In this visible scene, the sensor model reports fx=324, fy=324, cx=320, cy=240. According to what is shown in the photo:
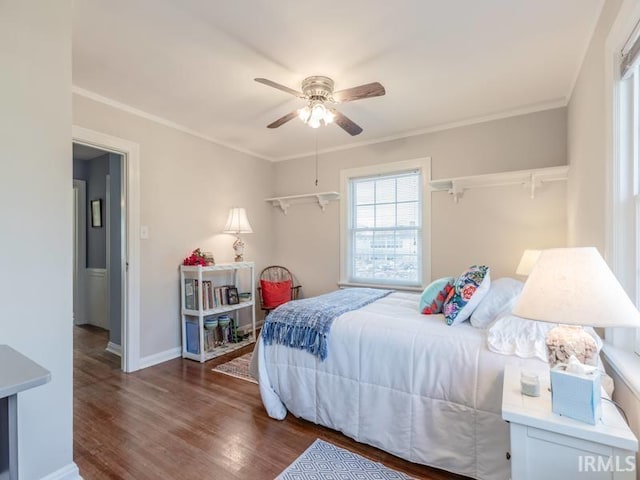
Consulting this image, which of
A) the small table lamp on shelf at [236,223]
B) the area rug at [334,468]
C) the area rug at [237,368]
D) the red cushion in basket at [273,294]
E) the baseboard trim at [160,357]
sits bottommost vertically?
the area rug at [237,368]

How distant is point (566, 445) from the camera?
1037mm

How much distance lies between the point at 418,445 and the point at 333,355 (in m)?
0.67

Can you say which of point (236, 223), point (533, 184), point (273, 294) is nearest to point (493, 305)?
point (533, 184)

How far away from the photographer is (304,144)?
4.22 m

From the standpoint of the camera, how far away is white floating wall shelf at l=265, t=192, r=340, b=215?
431cm

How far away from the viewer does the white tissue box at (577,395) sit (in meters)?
1.03

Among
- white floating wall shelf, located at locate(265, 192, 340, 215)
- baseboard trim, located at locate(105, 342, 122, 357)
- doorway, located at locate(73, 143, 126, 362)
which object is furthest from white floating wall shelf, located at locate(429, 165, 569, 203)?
doorway, located at locate(73, 143, 126, 362)

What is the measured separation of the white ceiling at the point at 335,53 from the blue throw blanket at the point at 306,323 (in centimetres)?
175

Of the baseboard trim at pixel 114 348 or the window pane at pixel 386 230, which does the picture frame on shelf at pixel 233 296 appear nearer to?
the baseboard trim at pixel 114 348

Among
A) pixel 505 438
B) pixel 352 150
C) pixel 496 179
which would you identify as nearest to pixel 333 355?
pixel 505 438

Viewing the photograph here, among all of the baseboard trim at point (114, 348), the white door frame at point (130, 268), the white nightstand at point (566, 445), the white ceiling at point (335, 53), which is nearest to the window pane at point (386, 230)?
the white ceiling at point (335, 53)

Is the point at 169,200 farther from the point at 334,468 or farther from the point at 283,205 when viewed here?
the point at 334,468

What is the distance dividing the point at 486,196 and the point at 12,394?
3674mm

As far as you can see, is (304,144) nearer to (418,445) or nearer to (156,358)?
(156,358)
